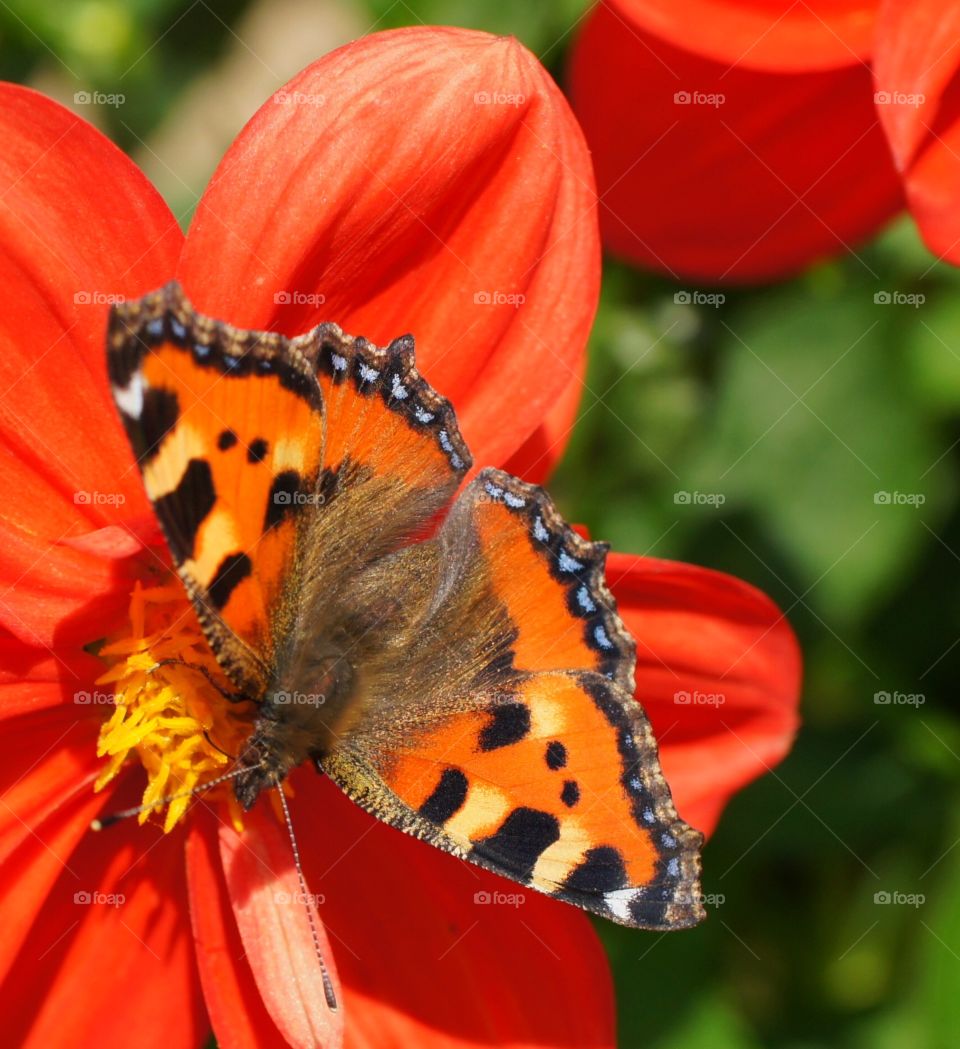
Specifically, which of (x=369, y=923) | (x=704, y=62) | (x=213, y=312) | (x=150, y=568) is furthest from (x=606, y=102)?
(x=369, y=923)

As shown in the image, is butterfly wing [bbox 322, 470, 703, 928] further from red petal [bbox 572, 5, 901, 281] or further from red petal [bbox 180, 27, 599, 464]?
red petal [bbox 572, 5, 901, 281]

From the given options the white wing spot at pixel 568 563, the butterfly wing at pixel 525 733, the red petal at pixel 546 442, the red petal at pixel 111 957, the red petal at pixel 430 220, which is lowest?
the red petal at pixel 111 957

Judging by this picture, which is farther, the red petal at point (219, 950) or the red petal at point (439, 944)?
the red petal at point (439, 944)

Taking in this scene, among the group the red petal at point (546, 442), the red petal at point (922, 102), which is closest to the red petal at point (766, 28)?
the red petal at point (922, 102)

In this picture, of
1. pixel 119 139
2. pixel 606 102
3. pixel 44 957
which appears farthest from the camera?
pixel 119 139

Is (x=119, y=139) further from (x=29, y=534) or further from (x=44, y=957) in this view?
(x=44, y=957)

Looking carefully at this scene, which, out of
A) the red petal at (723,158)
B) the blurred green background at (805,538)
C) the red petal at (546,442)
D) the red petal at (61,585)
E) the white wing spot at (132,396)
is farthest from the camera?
the blurred green background at (805,538)

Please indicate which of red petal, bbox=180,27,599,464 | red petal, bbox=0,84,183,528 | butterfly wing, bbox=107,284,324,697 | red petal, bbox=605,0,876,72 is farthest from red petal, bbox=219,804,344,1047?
red petal, bbox=605,0,876,72

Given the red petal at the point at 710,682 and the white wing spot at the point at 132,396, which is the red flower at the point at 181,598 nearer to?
the red petal at the point at 710,682

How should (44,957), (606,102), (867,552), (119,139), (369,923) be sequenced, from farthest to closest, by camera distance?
1. (119,139)
2. (867,552)
3. (606,102)
4. (369,923)
5. (44,957)
